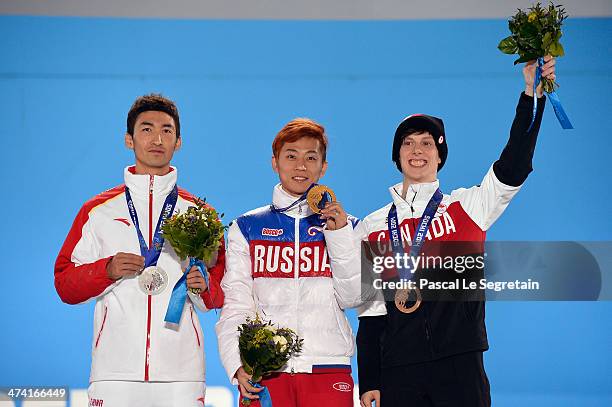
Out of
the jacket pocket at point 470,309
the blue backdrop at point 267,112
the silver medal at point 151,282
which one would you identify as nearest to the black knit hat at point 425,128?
the jacket pocket at point 470,309

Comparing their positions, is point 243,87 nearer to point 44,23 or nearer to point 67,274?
point 44,23

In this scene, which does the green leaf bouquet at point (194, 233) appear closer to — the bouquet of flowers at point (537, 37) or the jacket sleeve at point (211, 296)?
the jacket sleeve at point (211, 296)

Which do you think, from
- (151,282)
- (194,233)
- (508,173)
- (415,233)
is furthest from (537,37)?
(151,282)

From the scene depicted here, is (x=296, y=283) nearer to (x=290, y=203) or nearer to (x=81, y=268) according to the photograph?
(x=290, y=203)

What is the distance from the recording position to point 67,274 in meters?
3.45

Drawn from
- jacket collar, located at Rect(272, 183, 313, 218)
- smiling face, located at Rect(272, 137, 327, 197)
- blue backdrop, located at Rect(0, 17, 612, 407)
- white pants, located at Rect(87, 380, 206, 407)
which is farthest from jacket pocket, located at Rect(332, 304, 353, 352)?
blue backdrop, located at Rect(0, 17, 612, 407)

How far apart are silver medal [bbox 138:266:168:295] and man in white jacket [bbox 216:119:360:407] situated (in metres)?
→ 0.25

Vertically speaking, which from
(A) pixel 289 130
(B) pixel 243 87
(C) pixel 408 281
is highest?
(B) pixel 243 87

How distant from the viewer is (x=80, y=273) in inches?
133

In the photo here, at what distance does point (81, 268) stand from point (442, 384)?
144 centimetres

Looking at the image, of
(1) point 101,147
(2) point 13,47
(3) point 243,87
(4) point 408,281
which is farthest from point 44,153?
(4) point 408,281

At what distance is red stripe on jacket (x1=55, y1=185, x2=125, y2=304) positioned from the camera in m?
3.36

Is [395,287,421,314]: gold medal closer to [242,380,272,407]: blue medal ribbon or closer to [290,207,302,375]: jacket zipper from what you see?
[290,207,302,375]: jacket zipper

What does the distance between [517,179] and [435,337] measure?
69 centimetres
